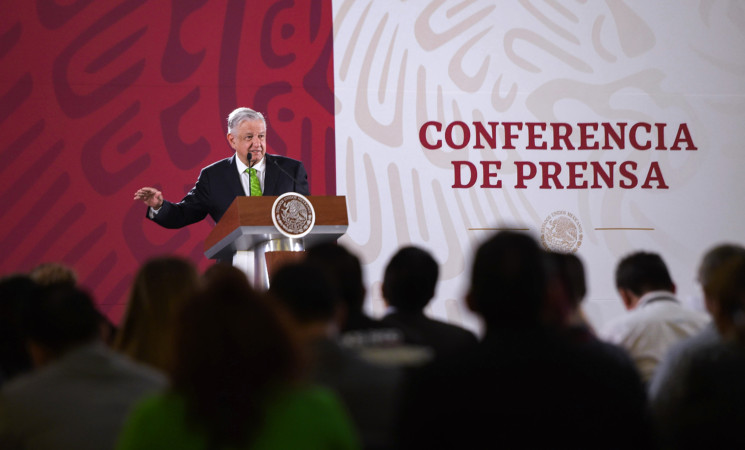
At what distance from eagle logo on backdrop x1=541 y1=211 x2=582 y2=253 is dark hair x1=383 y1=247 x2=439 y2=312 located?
405 centimetres

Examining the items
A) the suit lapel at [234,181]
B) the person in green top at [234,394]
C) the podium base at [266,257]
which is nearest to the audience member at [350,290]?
the person in green top at [234,394]

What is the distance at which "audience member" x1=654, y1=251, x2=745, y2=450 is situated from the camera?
5.46ft

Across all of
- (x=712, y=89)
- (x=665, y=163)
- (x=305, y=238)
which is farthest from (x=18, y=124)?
(x=712, y=89)

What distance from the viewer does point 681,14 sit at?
644 centimetres

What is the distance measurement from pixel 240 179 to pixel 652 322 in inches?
104

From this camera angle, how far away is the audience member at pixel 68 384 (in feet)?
4.82

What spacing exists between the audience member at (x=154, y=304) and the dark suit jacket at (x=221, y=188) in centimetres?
252

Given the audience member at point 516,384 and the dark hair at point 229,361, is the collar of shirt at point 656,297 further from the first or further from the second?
the dark hair at point 229,361

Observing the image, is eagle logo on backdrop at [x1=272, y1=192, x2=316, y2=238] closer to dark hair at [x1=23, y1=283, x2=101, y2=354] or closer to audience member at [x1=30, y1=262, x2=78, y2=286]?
audience member at [x1=30, y1=262, x2=78, y2=286]

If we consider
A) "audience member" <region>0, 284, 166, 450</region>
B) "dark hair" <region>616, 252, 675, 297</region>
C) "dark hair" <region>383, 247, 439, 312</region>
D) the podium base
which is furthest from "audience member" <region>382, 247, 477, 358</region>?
the podium base

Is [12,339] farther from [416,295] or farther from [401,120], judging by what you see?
[401,120]

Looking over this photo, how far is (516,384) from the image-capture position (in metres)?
1.41

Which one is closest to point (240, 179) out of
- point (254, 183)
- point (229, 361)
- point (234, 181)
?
point (234, 181)

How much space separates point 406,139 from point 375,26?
2.75 ft
